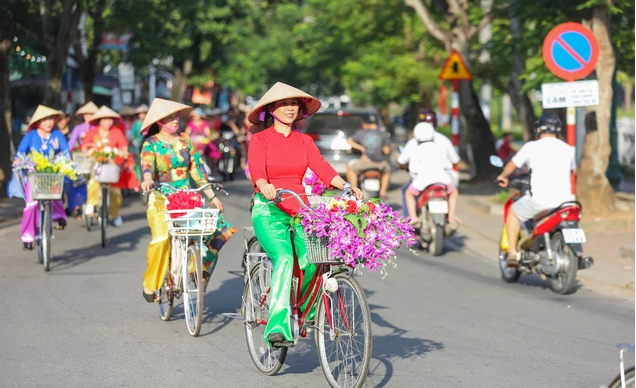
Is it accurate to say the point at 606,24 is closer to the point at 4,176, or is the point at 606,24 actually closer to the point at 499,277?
the point at 499,277

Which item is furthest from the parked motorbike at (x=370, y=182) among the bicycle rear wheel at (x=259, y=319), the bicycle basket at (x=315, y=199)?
the bicycle basket at (x=315, y=199)

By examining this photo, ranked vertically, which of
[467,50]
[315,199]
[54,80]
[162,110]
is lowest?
[315,199]

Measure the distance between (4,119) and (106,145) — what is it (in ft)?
28.1

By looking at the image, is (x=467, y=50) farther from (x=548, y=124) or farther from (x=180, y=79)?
(x=180, y=79)

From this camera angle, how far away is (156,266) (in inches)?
367

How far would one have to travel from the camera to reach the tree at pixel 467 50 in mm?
24203

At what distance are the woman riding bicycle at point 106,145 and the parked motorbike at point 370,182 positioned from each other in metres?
4.34

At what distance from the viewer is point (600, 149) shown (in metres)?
17.6

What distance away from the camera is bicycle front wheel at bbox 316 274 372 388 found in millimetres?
6516

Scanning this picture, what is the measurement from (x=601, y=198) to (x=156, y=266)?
10.0 meters

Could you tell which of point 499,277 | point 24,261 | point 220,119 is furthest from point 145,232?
point 220,119

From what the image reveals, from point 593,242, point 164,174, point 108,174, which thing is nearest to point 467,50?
point 593,242

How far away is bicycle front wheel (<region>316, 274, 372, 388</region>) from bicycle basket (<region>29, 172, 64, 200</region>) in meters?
6.34

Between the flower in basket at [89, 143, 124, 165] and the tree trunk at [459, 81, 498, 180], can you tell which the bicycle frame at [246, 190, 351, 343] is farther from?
the tree trunk at [459, 81, 498, 180]
